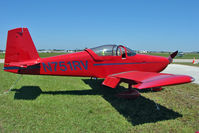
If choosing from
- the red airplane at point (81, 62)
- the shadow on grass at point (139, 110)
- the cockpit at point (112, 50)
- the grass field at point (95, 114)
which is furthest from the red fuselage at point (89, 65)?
the shadow on grass at point (139, 110)

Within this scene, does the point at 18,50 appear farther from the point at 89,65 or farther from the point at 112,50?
the point at 112,50

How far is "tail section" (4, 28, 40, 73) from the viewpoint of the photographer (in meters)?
5.94

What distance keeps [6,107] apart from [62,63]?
8.12 ft

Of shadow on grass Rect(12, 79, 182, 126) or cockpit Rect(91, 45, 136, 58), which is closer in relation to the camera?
shadow on grass Rect(12, 79, 182, 126)

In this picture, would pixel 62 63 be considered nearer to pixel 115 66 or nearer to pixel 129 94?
pixel 115 66

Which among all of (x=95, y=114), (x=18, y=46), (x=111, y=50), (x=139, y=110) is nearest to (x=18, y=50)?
(x=18, y=46)

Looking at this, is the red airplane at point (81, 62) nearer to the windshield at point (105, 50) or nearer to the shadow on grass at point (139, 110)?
the windshield at point (105, 50)

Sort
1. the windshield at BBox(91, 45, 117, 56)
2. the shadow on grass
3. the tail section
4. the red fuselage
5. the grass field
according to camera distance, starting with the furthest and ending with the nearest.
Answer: the windshield at BBox(91, 45, 117, 56) < the red fuselage < the tail section < the shadow on grass < the grass field

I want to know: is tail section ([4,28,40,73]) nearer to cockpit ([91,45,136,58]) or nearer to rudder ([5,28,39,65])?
rudder ([5,28,39,65])

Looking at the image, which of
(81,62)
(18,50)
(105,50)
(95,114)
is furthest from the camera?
(105,50)

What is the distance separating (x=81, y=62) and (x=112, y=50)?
1.45m

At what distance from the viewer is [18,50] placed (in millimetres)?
6043

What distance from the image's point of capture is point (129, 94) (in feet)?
19.6

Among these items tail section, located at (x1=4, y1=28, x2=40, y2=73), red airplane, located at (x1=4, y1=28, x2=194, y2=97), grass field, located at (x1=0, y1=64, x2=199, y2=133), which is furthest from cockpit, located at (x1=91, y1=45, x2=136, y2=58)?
tail section, located at (x1=4, y1=28, x2=40, y2=73)
